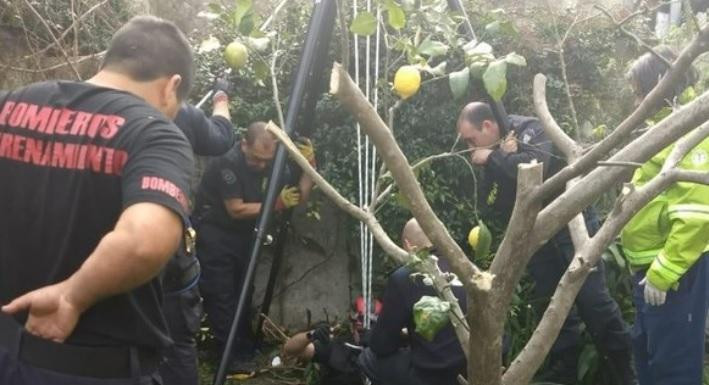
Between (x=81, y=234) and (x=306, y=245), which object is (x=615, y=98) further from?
(x=81, y=234)

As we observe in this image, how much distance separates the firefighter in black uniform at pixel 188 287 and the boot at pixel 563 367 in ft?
7.06

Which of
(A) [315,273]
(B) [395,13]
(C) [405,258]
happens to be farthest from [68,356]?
(A) [315,273]

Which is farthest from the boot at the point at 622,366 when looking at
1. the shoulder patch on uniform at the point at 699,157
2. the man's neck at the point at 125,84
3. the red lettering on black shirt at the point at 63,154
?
the red lettering on black shirt at the point at 63,154

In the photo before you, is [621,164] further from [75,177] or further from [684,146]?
[75,177]

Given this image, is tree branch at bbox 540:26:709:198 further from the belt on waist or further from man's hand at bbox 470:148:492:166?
man's hand at bbox 470:148:492:166

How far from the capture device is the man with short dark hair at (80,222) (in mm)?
1858

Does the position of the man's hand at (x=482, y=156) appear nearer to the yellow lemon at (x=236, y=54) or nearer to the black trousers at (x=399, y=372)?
the black trousers at (x=399, y=372)

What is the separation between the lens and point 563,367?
4.75 meters

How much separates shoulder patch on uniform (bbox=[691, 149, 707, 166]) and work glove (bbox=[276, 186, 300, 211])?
2.33m

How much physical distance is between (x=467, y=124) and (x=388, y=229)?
1440 mm

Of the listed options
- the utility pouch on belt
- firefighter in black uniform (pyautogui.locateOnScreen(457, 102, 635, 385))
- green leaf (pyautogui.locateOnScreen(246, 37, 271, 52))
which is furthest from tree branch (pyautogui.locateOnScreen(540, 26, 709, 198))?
firefighter in black uniform (pyautogui.locateOnScreen(457, 102, 635, 385))

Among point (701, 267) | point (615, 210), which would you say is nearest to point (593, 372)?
point (701, 267)

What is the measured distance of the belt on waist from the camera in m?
2.01

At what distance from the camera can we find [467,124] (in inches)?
176
